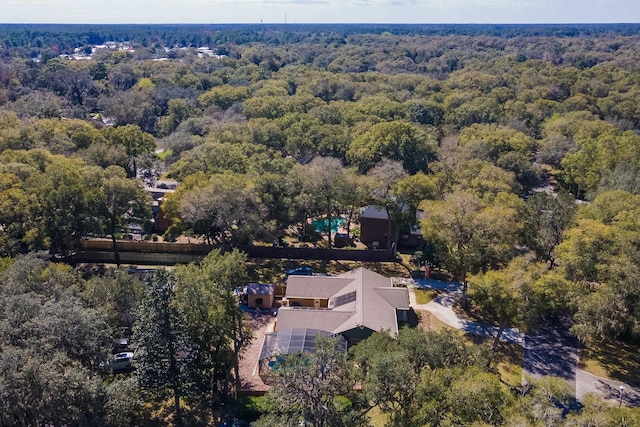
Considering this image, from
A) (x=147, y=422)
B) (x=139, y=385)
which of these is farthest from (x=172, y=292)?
(x=147, y=422)

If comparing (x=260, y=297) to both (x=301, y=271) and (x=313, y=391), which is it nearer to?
(x=301, y=271)

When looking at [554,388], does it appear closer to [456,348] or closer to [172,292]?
[456,348]

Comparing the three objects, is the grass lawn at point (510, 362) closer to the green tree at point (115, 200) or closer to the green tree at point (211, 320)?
the green tree at point (211, 320)

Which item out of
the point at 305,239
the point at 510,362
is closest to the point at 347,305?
the point at 510,362

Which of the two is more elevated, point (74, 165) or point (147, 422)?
point (74, 165)

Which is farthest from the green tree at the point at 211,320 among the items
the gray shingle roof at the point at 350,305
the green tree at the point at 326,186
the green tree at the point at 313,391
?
the green tree at the point at 326,186
